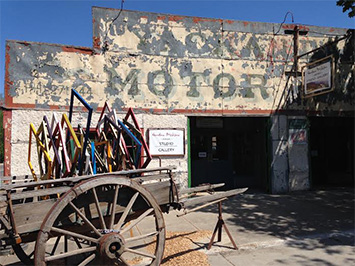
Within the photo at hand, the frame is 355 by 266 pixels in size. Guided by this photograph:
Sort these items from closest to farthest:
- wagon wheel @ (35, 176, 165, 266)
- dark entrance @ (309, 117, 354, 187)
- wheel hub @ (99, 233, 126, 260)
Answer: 1. wagon wheel @ (35, 176, 165, 266)
2. wheel hub @ (99, 233, 126, 260)
3. dark entrance @ (309, 117, 354, 187)

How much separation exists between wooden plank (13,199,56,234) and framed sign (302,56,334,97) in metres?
7.58

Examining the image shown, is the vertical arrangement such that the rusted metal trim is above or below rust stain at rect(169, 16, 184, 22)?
below

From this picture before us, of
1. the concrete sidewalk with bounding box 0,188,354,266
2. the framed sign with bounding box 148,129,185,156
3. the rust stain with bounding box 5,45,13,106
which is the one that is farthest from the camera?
the framed sign with bounding box 148,129,185,156

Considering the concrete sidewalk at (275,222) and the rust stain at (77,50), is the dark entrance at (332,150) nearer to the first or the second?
the concrete sidewalk at (275,222)

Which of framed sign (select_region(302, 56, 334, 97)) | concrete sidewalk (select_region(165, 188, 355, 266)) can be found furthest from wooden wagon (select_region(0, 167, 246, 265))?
framed sign (select_region(302, 56, 334, 97))

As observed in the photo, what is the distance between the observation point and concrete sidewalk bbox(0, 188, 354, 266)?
4355 mm

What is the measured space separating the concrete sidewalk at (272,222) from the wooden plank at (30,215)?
6.71 feet

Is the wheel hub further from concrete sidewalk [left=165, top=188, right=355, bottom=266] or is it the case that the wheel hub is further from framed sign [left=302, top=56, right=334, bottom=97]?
framed sign [left=302, top=56, right=334, bottom=97]

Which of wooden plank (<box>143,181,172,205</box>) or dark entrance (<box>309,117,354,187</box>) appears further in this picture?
dark entrance (<box>309,117,354,187</box>)

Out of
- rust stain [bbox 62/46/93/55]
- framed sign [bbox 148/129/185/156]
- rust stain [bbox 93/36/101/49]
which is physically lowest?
framed sign [bbox 148/129/185/156]

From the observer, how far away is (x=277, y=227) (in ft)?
17.4

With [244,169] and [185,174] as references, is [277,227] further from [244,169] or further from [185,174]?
[244,169]

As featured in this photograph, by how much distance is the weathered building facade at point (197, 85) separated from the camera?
278 inches

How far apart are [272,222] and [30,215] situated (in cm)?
470
